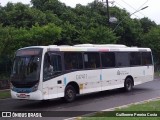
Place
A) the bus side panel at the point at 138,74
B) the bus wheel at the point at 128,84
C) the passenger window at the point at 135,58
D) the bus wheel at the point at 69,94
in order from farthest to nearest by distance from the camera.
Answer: the bus side panel at the point at 138,74
the passenger window at the point at 135,58
the bus wheel at the point at 128,84
the bus wheel at the point at 69,94

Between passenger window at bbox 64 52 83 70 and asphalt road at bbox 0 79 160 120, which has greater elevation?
passenger window at bbox 64 52 83 70

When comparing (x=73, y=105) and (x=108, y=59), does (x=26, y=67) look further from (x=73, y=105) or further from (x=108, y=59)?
(x=108, y=59)

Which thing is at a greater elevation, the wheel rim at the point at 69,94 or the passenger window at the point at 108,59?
the passenger window at the point at 108,59

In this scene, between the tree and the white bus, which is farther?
the tree

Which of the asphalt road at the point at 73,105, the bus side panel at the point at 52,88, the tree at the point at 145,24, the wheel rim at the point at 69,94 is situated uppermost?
the tree at the point at 145,24

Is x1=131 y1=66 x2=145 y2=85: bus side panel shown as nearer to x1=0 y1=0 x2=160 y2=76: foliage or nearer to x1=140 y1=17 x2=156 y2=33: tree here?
x1=0 y1=0 x2=160 y2=76: foliage

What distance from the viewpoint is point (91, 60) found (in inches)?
843

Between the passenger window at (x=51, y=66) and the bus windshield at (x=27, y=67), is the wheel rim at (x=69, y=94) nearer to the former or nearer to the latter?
the passenger window at (x=51, y=66)

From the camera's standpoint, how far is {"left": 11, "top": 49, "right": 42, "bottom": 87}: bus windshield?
17.9 meters

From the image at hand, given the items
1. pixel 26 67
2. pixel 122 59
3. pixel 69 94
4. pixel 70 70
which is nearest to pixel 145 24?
pixel 122 59

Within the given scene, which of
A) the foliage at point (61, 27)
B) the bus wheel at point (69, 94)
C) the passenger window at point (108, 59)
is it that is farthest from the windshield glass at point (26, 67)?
the foliage at point (61, 27)

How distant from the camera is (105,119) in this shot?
12258 mm

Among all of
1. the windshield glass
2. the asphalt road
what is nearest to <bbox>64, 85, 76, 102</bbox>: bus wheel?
the asphalt road

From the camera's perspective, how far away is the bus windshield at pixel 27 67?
17.9m
